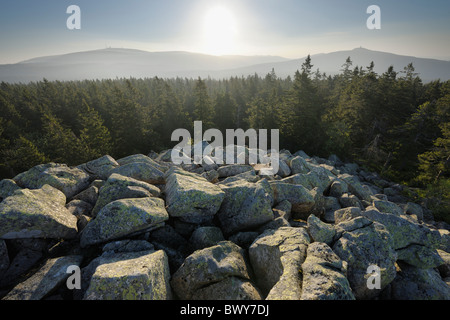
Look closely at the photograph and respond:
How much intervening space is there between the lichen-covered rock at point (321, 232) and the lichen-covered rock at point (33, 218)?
9.35 meters

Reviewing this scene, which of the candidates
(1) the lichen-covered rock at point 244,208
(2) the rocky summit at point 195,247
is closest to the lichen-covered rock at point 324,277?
(2) the rocky summit at point 195,247

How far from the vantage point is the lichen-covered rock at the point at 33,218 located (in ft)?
22.4

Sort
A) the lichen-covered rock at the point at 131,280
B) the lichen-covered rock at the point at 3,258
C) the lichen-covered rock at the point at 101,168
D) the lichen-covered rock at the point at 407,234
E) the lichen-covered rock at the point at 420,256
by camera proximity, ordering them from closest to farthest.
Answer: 1. the lichen-covered rock at the point at 131,280
2. the lichen-covered rock at the point at 3,258
3. the lichen-covered rock at the point at 420,256
4. the lichen-covered rock at the point at 407,234
5. the lichen-covered rock at the point at 101,168


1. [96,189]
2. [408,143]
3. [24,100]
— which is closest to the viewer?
[96,189]

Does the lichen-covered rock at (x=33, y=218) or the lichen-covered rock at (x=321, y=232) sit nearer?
the lichen-covered rock at (x=33, y=218)

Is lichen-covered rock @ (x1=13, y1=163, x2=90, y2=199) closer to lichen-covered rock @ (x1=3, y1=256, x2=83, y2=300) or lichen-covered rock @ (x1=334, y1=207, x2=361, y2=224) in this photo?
lichen-covered rock @ (x1=3, y1=256, x2=83, y2=300)

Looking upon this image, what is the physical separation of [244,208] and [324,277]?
4.55 metres

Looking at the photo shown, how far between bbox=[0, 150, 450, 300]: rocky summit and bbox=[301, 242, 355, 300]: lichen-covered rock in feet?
0.09

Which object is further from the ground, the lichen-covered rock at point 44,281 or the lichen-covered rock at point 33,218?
the lichen-covered rock at point 33,218

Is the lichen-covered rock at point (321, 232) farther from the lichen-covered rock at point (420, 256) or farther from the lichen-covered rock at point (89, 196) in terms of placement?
the lichen-covered rock at point (89, 196)
